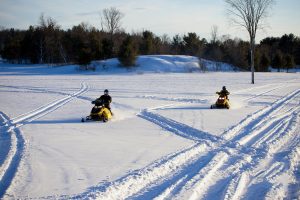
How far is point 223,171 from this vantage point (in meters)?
7.64

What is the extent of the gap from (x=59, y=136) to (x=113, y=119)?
11.7ft

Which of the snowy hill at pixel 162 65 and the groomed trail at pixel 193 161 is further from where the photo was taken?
the snowy hill at pixel 162 65

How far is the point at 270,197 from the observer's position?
630 centimetres

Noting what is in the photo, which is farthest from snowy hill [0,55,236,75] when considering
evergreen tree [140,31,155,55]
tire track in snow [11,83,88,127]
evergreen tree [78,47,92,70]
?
tire track in snow [11,83,88,127]

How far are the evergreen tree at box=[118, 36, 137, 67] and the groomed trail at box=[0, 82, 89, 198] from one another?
33.0m

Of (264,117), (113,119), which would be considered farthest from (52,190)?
(264,117)

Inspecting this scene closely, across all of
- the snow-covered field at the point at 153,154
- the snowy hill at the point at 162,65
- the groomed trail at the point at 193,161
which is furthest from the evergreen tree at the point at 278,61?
the groomed trail at the point at 193,161

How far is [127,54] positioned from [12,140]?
41.6 meters

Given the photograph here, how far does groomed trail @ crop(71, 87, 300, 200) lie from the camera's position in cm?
644

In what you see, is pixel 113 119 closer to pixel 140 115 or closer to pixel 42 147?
pixel 140 115

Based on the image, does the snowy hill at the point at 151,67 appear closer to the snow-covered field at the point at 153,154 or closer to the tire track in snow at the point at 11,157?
the snow-covered field at the point at 153,154

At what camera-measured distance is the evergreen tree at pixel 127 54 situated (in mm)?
51531

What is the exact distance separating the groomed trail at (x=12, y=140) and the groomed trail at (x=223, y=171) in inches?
→ 81.2

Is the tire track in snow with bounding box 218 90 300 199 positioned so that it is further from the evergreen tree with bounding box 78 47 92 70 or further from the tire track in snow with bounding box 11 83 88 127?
the evergreen tree with bounding box 78 47 92 70
